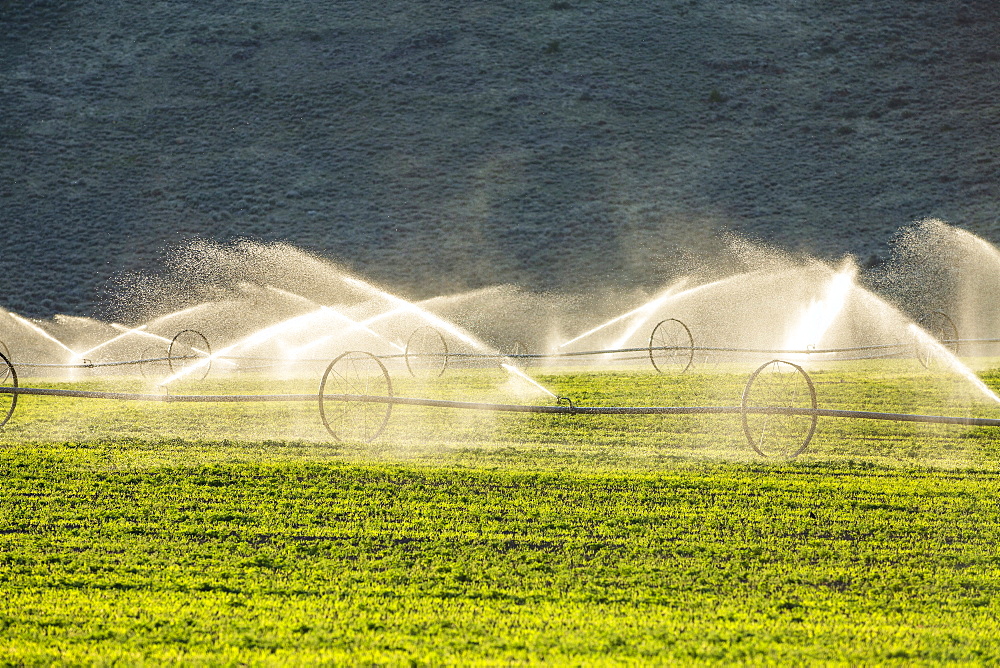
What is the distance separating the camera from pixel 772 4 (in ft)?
154

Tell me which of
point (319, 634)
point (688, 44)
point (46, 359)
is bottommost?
point (319, 634)

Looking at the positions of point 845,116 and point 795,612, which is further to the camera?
point 845,116

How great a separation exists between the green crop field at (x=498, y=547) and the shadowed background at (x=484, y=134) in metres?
26.2

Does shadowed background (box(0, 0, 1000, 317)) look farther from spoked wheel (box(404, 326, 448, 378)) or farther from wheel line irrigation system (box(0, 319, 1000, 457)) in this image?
wheel line irrigation system (box(0, 319, 1000, 457))

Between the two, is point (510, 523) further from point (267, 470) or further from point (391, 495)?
point (267, 470)

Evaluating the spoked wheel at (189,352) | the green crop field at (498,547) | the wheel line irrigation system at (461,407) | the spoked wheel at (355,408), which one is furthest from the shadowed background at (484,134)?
the green crop field at (498,547)

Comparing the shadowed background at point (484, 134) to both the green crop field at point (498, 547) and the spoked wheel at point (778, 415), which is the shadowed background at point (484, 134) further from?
the green crop field at point (498, 547)

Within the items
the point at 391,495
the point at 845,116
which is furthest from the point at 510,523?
the point at 845,116

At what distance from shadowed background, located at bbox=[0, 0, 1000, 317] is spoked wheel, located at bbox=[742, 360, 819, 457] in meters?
20.8

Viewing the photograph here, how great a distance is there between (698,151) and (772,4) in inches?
445

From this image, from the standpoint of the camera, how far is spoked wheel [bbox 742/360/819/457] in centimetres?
900

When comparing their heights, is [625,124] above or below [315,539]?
above

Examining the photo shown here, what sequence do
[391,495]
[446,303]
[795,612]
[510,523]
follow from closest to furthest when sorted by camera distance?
[795,612] < [510,523] < [391,495] < [446,303]

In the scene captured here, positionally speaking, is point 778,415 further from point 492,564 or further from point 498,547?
point 492,564
